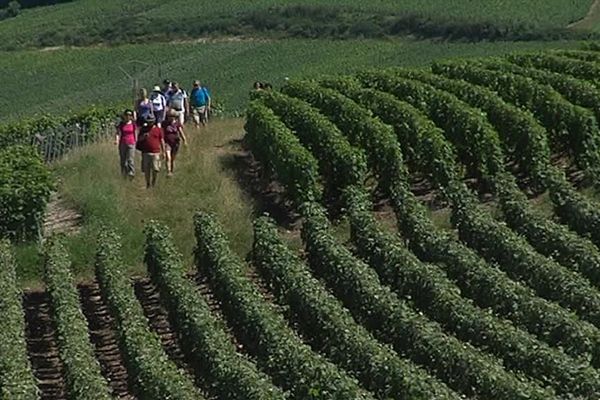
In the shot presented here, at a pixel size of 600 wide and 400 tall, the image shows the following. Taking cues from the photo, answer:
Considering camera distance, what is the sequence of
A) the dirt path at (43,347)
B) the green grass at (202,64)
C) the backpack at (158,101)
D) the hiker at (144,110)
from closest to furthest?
the dirt path at (43,347) < the hiker at (144,110) < the backpack at (158,101) < the green grass at (202,64)

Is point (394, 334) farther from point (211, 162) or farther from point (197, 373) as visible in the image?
point (211, 162)

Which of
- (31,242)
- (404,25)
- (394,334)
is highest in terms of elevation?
(394,334)

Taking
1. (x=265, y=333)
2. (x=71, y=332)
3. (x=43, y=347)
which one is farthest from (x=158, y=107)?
(x=265, y=333)

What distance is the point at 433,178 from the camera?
25047 millimetres

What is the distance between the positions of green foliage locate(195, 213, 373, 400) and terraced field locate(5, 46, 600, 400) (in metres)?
0.03

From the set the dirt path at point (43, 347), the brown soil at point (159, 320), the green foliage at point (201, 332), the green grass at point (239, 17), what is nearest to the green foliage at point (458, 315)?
the green foliage at point (201, 332)

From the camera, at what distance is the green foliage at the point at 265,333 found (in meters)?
15.4

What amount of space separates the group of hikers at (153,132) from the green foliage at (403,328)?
4854mm

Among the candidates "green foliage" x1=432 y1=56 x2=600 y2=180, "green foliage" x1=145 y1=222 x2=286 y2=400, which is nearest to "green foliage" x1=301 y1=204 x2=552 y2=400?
"green foliage" x1=145 y1=222 x2=286 y2=400

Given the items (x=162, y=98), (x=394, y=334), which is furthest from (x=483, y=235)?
(x=162, y=98)

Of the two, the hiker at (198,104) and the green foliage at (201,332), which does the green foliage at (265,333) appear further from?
the hiker at (198,104)

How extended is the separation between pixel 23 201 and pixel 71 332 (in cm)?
635

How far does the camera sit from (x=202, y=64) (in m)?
63.6

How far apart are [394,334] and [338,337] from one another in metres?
0.76
